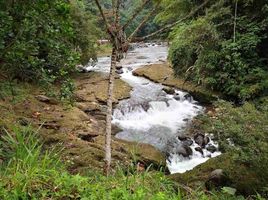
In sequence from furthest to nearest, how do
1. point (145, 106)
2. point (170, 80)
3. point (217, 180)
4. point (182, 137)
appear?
point (170, 80) → point (145, 106) → point (182, 137) → point (217, 180)

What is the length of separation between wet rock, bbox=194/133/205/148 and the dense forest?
4 centimetres

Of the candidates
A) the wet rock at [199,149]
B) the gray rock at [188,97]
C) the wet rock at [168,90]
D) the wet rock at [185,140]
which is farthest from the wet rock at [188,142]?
the wet rock at [168,90]

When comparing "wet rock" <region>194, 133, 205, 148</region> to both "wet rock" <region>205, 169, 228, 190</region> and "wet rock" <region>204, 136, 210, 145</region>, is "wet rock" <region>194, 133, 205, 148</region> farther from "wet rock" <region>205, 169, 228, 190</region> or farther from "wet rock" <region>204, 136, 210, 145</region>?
"wet rock" <region>205, 169, 228, 190</region>

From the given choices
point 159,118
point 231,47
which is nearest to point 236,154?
point 159,118

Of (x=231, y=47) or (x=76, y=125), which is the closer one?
(x=76, y=125)

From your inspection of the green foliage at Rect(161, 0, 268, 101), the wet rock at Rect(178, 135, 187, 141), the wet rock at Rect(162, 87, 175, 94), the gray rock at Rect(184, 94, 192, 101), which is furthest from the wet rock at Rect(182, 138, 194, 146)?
the wet rock at Rect(162, 87, 175, 94)

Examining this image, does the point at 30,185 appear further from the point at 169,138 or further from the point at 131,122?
the point at 131,122

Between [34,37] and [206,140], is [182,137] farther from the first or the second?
[34,37]

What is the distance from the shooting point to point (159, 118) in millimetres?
12586

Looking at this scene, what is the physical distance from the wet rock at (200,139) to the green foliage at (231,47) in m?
1.78

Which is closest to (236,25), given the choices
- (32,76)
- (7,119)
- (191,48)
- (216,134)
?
(191,48)

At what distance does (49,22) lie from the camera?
4.70m

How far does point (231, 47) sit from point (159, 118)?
10.6 ft

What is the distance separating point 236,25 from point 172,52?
2969mm
